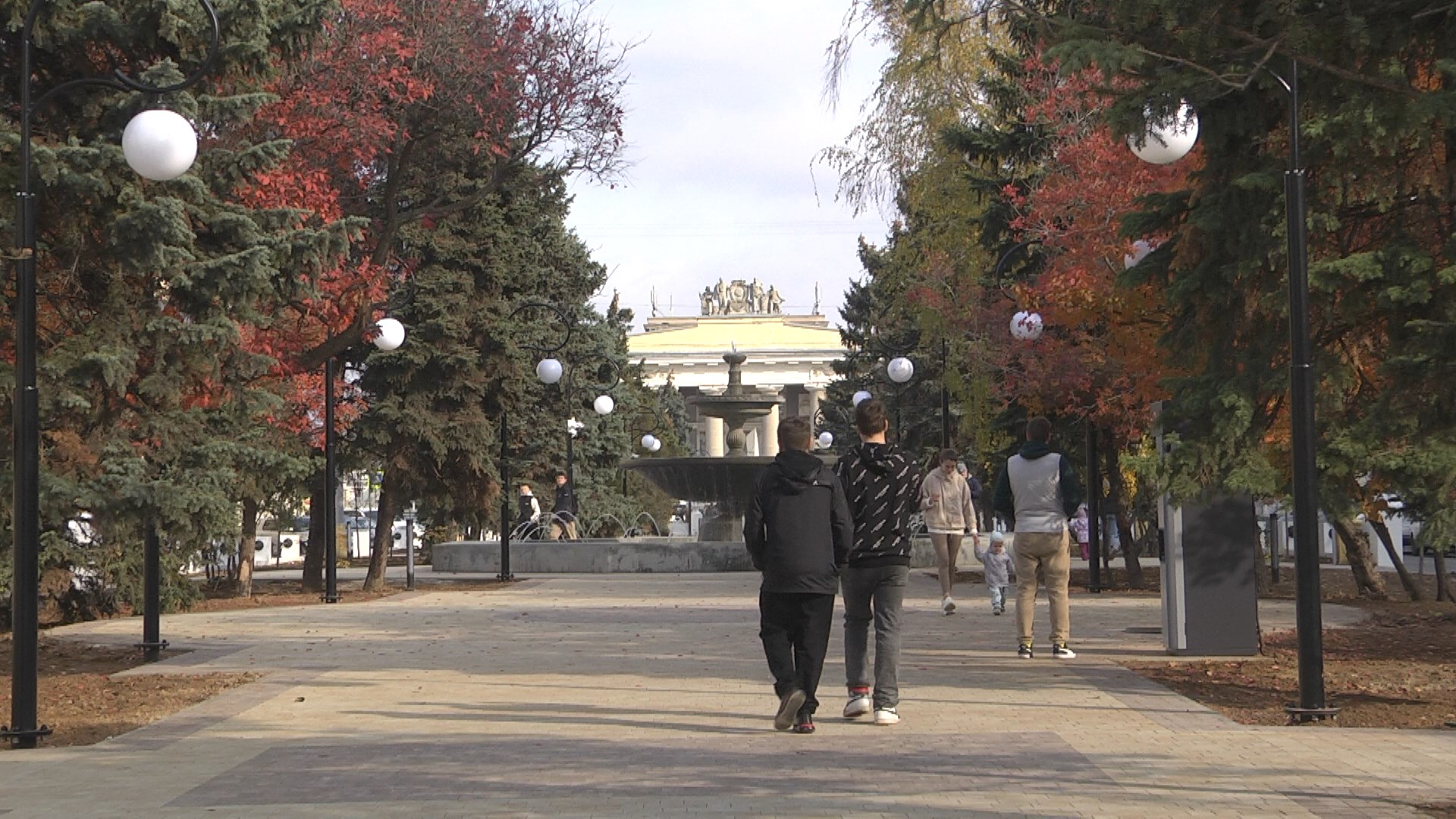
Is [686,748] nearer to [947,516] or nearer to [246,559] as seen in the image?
[947,516]

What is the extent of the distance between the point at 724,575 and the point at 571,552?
13.5ft

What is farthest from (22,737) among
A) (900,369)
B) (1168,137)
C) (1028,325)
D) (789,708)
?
(900,369)

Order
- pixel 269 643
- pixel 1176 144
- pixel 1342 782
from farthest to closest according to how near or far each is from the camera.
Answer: pixel 269 643
pixel 1176 144
pixel 1342 782

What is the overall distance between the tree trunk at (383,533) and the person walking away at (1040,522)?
50.3ft

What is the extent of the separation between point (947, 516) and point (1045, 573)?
5424 mm

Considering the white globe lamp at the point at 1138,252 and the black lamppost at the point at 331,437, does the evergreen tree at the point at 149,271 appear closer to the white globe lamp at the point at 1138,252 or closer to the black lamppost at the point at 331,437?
the white globe lamp at the point at 1138,252

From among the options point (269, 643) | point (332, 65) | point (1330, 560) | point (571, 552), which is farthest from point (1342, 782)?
point (1330, 560)

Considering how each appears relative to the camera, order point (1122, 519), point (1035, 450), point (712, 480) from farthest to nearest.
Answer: point (712, 480)
point (1122, 519)
point (1035, 450)

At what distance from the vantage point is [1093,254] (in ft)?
64.4

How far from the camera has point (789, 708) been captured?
10109 millimetres

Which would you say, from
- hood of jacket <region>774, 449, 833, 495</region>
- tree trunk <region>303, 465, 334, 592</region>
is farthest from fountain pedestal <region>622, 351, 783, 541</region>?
hood of jacket <region>774, 449, 833, 495</region>

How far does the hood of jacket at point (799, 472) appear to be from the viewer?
10.5 m

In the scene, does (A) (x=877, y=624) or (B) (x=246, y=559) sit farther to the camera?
(B) (x=246, y=559)

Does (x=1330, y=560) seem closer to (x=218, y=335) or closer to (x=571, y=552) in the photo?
(x=571, y=552)
